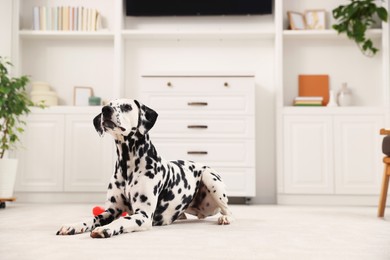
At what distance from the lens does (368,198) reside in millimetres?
4883

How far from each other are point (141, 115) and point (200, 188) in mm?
673

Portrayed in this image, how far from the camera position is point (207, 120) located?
191 inches

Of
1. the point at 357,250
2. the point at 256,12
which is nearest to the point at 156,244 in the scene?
the point at 357,250

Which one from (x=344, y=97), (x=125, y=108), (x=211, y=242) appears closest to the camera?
(x=211, y=242)

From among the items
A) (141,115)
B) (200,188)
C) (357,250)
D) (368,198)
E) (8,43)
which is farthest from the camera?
(8,43)

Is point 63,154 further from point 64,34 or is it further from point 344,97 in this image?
point 344,97

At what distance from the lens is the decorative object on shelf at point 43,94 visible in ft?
17.0

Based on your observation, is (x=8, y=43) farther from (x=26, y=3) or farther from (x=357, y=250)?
(x=357, y=250)

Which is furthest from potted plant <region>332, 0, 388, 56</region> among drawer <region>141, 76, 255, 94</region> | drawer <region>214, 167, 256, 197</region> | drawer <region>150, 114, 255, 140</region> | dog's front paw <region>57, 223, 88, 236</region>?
dog's front paw <region>57, 223, 88, 236</region>

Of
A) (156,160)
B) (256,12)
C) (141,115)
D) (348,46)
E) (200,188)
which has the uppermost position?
(256,12)

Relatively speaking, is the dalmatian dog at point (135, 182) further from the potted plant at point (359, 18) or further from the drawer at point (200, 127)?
the potted plant at point (359, 18)

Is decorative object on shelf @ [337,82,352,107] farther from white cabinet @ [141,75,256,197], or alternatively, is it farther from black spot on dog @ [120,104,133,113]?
black spot on dog @ [120,104,133,113]

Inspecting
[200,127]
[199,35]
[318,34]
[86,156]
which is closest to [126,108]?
[200,127]

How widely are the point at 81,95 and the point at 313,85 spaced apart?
2.52 metres
